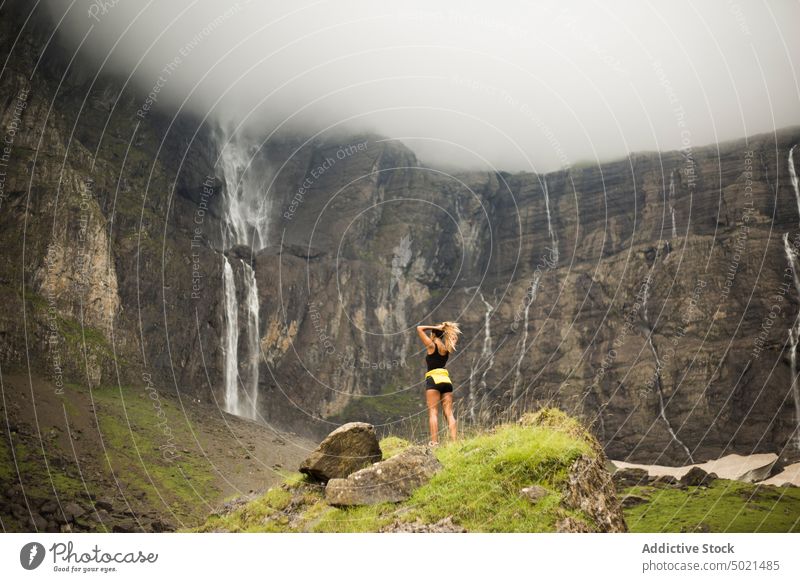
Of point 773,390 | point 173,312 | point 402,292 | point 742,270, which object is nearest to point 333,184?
point 402,292

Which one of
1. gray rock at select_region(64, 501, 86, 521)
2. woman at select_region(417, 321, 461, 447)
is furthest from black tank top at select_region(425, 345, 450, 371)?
gray rock at select_region(64, 501, 86, 521)

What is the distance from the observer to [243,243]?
9269cm

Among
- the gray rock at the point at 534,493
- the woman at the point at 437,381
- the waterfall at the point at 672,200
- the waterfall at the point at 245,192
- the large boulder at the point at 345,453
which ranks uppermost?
the waterfall at the point at 245,192

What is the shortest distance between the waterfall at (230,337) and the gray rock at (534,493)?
69501 millimetres

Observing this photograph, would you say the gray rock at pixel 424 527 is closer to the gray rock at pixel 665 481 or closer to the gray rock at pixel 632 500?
the gray rock at pixel 632 500

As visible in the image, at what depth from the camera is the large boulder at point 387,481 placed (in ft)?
44.8

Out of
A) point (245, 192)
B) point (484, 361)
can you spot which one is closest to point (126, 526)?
point (245, 192)

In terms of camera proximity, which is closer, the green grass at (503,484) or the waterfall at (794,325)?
the green grass at (503,484)

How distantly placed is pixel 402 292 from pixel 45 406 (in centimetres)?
6864

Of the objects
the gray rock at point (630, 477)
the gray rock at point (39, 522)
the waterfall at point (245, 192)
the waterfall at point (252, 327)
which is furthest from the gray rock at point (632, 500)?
the waterfall at point (245, 192)

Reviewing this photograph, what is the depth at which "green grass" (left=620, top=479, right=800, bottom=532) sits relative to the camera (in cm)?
3659

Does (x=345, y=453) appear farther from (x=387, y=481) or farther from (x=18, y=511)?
(x=18, y=511)

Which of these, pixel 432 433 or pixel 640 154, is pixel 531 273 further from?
pixel 432 433

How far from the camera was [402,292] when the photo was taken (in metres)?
111
